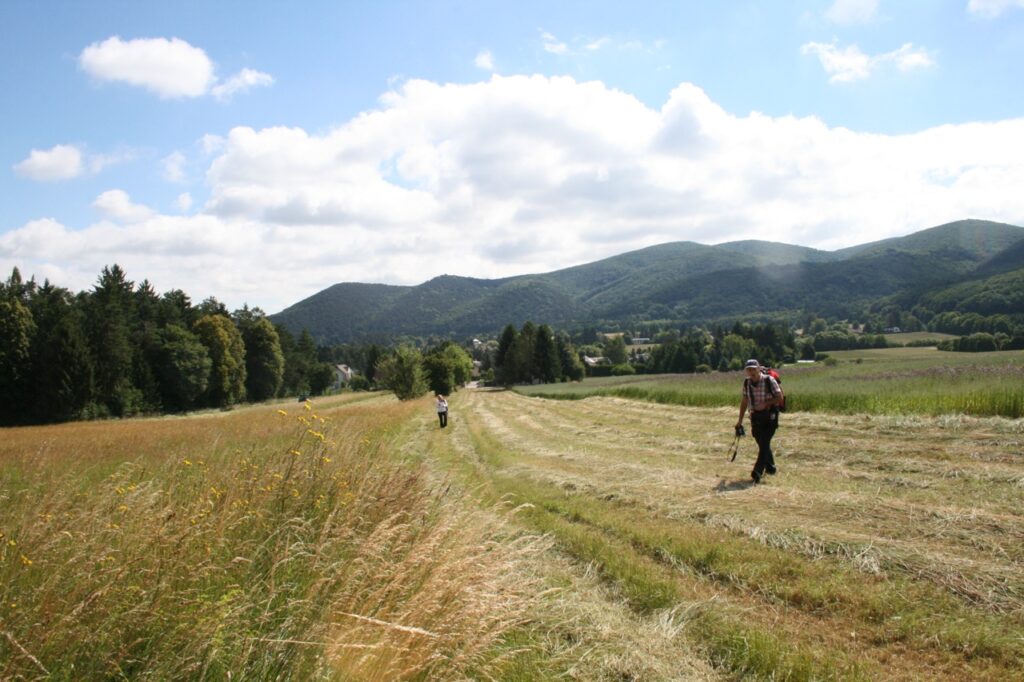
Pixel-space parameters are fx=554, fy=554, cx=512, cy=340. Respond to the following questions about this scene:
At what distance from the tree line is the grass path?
49754 mm

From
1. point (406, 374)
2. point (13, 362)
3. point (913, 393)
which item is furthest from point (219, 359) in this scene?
point (913, 393)

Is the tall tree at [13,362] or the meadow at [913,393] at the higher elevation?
the tall tree at [13,362]

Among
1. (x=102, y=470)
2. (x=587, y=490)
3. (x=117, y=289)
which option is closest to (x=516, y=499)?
(x=587, y=490)

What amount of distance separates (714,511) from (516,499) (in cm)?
345

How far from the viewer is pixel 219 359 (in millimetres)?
67000

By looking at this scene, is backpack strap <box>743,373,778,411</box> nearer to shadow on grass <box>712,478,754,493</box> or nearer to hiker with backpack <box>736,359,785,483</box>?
hiker with backpack <box>736,359,785,483</box>

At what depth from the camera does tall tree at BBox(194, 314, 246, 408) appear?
66688 millimetres

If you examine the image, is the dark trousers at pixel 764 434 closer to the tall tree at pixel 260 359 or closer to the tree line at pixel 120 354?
the tree line at pixel 120 354

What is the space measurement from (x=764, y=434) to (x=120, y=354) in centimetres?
5906

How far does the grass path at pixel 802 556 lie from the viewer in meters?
4.05

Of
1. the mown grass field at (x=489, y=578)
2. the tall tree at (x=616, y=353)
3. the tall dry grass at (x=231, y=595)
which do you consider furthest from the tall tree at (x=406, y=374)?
the tall tree at (x=616, y=353)

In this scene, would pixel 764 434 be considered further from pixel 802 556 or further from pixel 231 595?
pixel 231 595

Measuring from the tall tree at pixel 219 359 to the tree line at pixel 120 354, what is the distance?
121mm

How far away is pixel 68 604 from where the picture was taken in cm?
288
